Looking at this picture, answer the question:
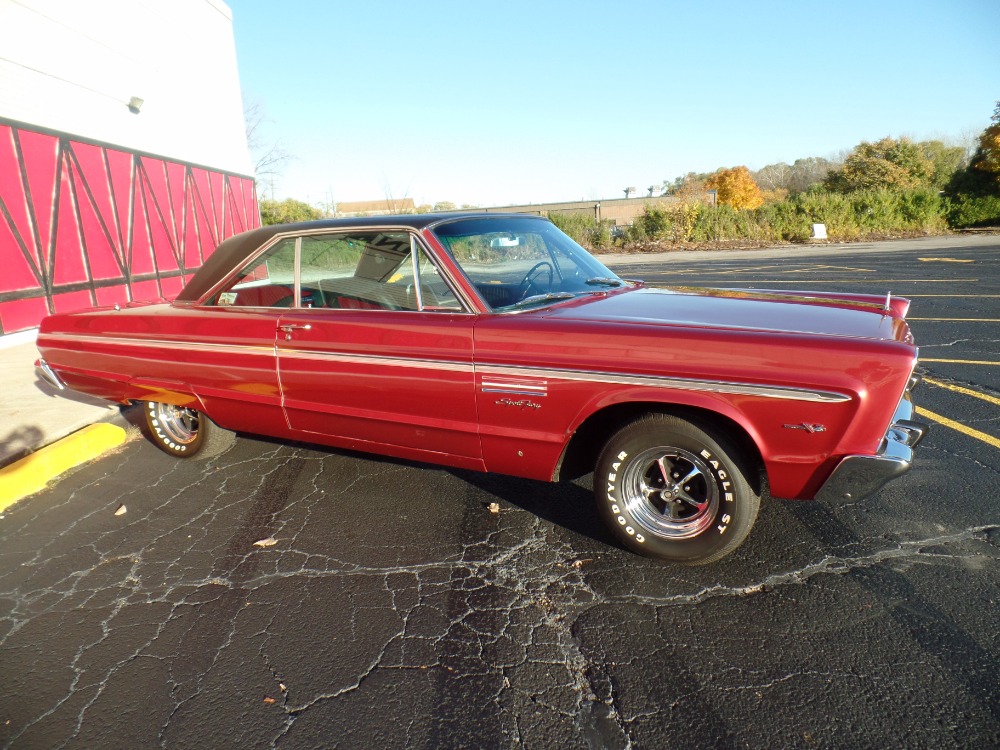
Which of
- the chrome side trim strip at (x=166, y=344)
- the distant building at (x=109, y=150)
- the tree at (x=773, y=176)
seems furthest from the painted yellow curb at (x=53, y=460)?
the tree at (x=773, y=176)

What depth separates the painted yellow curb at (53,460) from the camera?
4.07 meters

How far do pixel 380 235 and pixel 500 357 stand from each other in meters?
1.10

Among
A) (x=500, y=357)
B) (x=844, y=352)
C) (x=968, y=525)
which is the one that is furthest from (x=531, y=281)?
(x=968, y=525)

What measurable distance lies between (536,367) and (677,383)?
625 millimetres

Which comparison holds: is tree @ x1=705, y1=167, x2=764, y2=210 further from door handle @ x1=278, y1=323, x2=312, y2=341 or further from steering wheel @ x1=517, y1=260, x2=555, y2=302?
door handle @ x1=278, y1=323, x2=312, y2=341

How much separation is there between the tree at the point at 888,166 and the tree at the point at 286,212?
3138cm

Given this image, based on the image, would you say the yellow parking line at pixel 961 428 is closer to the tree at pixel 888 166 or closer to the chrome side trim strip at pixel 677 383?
the chrome side trim strip at pixel 677 383

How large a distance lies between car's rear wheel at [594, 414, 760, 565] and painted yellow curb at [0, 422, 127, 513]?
3.68 metres

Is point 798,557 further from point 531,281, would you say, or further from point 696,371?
point 531,281

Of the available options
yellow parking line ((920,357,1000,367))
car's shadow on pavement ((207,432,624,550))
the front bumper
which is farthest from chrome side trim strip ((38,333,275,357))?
yellow parking line ((920,357,1000,367))

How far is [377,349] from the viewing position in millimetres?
3287

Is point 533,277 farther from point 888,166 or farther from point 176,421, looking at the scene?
point 888,166

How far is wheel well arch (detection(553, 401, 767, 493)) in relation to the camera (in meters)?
2.74

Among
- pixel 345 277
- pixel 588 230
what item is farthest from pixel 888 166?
pixel 345 277
